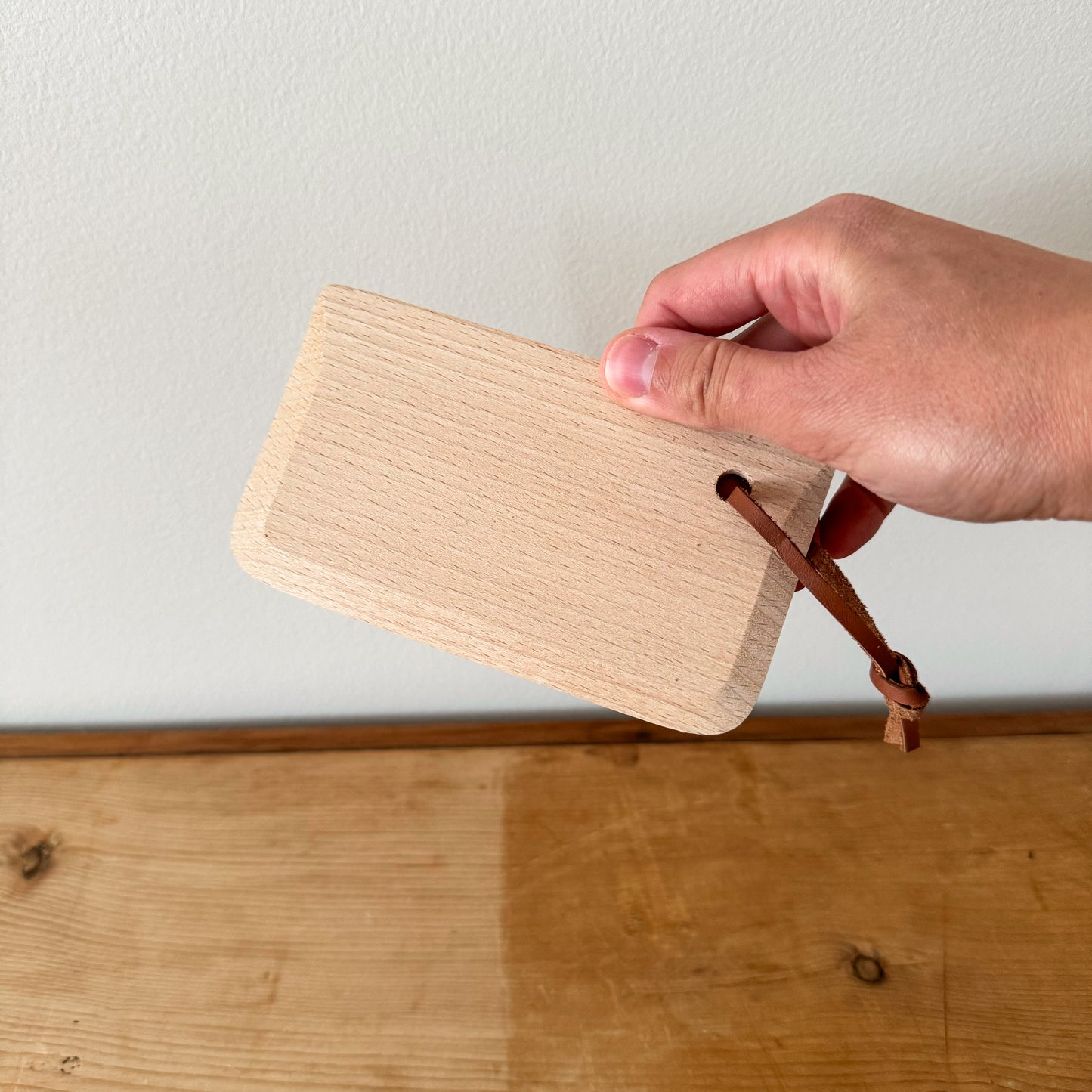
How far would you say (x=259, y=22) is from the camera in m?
0.35

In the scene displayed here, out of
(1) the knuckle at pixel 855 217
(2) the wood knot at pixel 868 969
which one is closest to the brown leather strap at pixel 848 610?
(1) the knuckle at pixel 855 217

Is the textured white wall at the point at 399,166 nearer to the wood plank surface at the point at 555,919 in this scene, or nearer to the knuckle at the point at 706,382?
the knuckle at the point at 706,382

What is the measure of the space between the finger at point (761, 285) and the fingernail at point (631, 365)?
0.21 feet

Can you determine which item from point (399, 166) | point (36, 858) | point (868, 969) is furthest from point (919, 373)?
point (36, 858)

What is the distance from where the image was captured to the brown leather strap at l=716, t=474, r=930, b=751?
1.10ft

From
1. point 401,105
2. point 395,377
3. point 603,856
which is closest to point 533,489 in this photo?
point 395,377

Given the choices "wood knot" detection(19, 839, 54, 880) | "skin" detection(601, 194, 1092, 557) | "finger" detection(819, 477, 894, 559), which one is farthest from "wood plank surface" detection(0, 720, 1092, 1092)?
"skin" detection(601, 194, 1092, 557)

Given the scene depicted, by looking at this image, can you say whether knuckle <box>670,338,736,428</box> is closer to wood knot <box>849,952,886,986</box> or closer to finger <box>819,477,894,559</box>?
finger <box>819,477,894,559</box>

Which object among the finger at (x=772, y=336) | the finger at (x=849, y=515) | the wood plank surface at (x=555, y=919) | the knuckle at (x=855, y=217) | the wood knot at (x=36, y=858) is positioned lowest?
the wood knot at (x=36, y=858)

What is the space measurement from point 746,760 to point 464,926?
226mm

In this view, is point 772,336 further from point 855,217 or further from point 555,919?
point 555,919

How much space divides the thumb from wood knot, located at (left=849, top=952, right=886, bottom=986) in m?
0.34

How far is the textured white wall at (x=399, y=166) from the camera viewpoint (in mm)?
359

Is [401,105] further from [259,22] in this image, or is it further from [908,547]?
[908,547]
